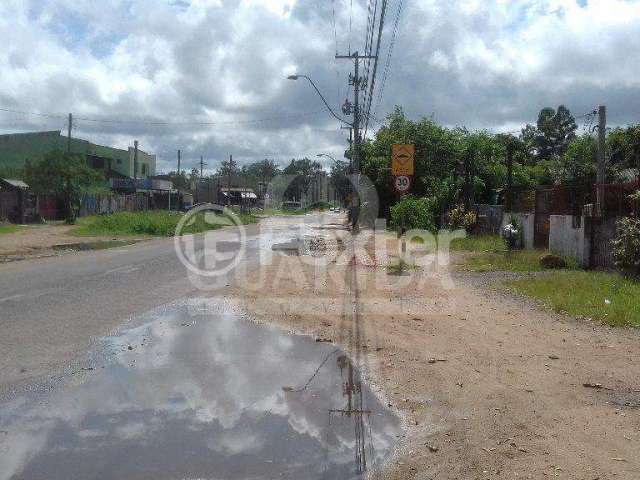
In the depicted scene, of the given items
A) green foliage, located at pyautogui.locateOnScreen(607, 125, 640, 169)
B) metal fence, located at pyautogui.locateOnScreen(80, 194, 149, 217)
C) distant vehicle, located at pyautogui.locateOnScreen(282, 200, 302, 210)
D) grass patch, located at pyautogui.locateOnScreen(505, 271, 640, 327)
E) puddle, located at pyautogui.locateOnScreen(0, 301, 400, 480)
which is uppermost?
green foliage, located at pyautogui.locateOnScreen(607, 125, 640, 169)

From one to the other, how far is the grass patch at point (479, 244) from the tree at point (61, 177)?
83.1 feet

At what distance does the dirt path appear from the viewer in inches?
185

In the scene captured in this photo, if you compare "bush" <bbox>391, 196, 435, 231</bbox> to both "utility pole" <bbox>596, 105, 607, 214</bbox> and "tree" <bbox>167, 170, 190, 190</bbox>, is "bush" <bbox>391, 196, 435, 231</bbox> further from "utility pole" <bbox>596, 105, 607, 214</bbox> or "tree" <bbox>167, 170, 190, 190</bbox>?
"tree" <bbox>167, 170, 190, 190</bbox>

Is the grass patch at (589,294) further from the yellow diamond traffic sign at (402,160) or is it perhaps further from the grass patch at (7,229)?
the grass patch at (7,229)

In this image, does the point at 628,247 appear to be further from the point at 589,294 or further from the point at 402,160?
the point at 402,160

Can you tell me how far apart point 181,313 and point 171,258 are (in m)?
10.1

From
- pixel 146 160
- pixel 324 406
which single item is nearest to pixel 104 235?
pixel 324 406

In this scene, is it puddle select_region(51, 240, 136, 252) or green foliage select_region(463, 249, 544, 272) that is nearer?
green foliage select_region(463, 249, 544, 272)

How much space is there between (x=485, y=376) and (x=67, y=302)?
24.6ft

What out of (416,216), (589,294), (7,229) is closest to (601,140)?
(416,216)

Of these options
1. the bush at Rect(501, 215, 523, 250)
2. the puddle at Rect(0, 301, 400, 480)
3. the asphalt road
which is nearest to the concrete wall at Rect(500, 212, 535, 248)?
the bush at Rect(501, 215, 523, 250)

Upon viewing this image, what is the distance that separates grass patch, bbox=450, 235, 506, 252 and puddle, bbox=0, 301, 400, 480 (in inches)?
572

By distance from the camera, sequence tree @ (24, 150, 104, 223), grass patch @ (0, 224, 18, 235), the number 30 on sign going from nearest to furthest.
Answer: the number 30 on sign
grass patch @ (0, 224, 18, 235)
tree @ (24, 150, 104, 223)

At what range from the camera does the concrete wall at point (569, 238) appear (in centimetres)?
1566
